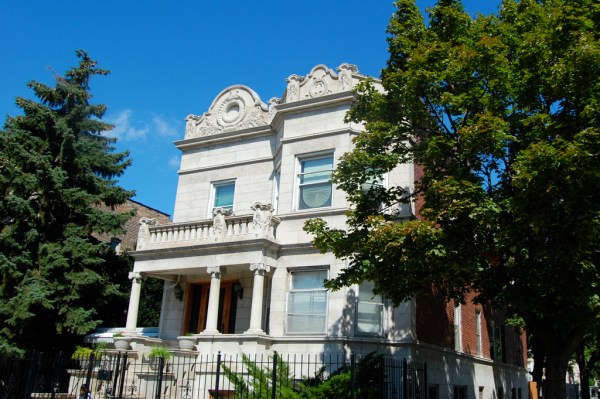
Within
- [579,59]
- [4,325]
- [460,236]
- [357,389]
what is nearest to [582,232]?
[460,236]

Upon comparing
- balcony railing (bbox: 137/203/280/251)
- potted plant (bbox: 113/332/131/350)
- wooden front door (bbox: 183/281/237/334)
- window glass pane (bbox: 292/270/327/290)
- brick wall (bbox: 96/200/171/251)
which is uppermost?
brick wall (bbox: 96/200/171/251)

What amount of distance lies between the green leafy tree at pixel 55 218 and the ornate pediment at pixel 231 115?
150 inches

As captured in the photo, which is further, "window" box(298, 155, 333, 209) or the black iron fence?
"window" box(298, 155, 333, 209)

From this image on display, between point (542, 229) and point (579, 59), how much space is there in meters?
3.43

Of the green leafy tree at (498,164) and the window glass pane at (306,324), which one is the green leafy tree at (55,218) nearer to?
the window glass pane at (306,324)

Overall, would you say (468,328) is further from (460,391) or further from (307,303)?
(307,303)

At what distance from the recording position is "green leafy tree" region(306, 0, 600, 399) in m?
11.0

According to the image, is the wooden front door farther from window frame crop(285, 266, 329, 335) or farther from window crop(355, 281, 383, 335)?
window crop(355, 281, 383, 335)

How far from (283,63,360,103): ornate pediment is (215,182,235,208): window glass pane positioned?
14.0 feet

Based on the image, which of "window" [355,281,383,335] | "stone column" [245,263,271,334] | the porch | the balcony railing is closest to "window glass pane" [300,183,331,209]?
the balcony railing

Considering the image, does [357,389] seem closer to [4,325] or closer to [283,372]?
[283,372]

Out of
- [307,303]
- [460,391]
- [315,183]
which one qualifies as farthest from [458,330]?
[315,183]

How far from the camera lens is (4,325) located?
19.9 metres

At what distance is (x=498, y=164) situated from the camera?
14070 millimetres
